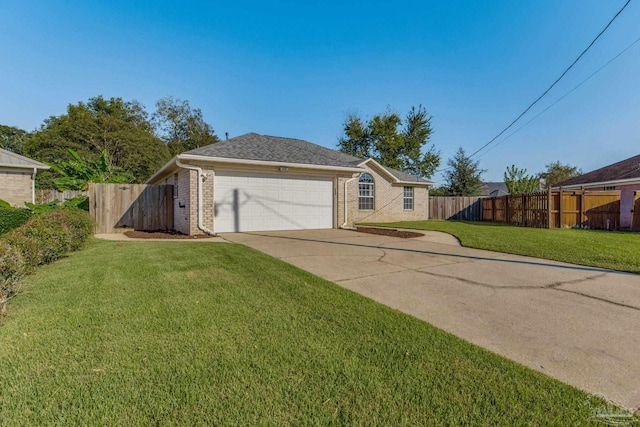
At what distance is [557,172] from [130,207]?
56552 mm

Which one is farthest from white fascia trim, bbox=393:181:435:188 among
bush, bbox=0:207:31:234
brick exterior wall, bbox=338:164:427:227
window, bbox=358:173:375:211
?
bush, bbox=0:207:31:234

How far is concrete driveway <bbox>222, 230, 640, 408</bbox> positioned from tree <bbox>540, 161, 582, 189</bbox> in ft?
162

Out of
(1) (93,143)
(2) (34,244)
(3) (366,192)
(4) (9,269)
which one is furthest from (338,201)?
(1) (93,143)

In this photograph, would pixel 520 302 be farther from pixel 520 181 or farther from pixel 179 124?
pixel 179 124

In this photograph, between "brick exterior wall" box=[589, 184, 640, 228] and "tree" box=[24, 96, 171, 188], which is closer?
"brick exterior wall" box=[589, 184, 640, 228]

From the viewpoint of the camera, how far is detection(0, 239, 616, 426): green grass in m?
1.80

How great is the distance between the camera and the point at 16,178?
1270cm

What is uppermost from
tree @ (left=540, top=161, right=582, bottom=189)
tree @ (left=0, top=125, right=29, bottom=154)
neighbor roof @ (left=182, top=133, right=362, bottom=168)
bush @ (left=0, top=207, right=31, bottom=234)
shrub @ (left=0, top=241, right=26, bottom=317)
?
tree @ (left=0, top=125, right=29, bottom=154)

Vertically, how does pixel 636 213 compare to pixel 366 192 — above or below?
below

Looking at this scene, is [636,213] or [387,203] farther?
[387,203]

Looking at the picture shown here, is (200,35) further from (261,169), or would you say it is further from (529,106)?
(529,106)

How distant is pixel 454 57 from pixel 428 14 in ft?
10.8

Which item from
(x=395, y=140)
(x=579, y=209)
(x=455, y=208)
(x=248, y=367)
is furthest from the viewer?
(x=395, y=140)

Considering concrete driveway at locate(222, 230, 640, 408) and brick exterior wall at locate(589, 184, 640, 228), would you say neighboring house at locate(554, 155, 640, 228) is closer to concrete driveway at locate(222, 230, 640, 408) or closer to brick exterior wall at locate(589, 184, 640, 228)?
brick exterior wall at locate(589, 184, 640, 228)
